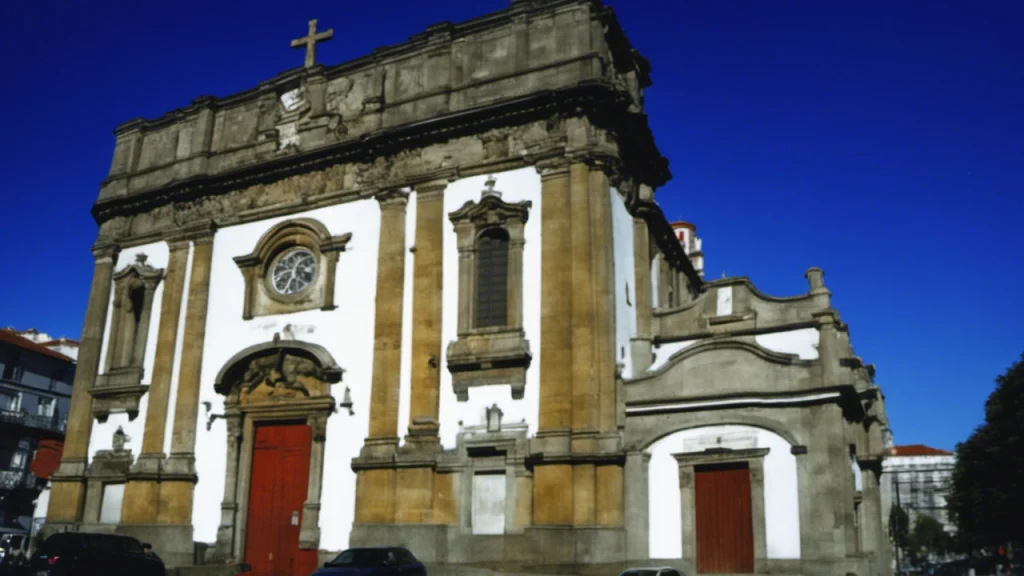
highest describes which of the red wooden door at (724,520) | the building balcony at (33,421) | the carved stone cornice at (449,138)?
the carved stone cornice at (449,138)

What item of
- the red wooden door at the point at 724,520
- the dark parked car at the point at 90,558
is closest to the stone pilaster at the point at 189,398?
the dark parked car at the point at 90,558

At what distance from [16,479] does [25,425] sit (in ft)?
9.22

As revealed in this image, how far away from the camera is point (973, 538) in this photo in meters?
38.2

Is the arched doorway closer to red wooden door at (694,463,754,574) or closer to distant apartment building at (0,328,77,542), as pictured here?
red wooden door at (694,463,754,574)

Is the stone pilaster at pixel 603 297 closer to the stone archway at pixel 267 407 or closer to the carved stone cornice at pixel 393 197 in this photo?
the carved stone cornice at pixel 393 197

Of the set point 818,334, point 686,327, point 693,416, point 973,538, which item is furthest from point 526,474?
point 973,538

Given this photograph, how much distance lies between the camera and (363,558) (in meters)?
15.9

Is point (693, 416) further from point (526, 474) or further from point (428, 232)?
point (428, 232)

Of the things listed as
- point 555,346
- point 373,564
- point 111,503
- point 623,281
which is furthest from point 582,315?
point 111,503

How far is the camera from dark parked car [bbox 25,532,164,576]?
16.2 m

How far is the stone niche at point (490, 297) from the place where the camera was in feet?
65.0

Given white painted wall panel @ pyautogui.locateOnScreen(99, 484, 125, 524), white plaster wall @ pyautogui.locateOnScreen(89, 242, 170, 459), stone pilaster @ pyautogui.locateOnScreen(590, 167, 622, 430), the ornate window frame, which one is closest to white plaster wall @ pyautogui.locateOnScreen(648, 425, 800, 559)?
stone pilaster @ pyautogui.locateOnScreen(590, 167, 622, 430)

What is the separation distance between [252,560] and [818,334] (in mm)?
14440

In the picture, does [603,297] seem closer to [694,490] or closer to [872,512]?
[694,490]
